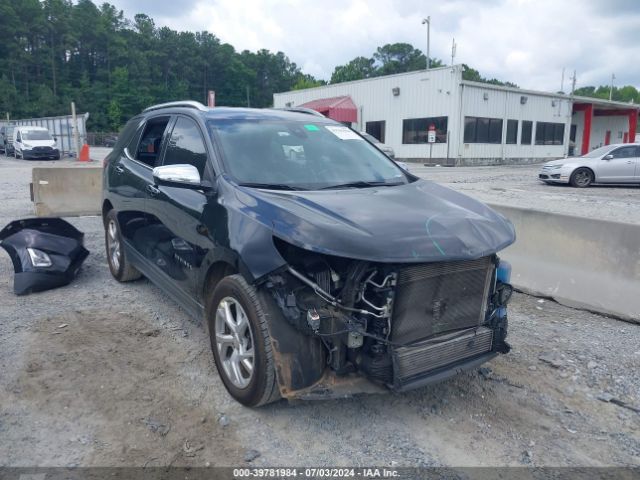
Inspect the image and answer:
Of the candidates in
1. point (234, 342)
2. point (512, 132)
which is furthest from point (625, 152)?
point (234, 342)

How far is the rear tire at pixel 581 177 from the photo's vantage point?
17.3 meters

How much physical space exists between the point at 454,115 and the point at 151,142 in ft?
86.6

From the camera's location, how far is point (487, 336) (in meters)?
3.39

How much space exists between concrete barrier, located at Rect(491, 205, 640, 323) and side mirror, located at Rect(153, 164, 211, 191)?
12.1ft

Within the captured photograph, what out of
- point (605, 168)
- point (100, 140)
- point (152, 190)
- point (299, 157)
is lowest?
point (605, 168)

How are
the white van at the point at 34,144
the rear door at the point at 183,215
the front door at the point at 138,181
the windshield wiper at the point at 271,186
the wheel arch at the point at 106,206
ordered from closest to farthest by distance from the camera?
the windshield wiper at the point at 271,186, the rear door at the point at 183,215, the front door at the point at 138,181, the wheel arch at the point at 106,206, the white van at the point at 34,144

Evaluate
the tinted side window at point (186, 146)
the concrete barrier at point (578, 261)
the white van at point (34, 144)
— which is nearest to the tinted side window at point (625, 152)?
the concrete barrier at point (578, 261)

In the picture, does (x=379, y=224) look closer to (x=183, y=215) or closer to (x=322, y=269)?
(x=322, y=269)

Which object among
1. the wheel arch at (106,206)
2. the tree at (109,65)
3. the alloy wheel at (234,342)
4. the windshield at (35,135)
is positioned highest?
the tree at (109,65)

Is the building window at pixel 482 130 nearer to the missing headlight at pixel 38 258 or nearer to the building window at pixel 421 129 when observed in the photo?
the building window at pixel 421 129

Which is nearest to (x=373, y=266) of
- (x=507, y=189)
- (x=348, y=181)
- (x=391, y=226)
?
(x=391, y=226)

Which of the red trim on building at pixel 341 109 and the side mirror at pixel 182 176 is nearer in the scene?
the side mirror at pixel 182 176

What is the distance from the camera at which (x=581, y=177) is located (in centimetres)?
1734

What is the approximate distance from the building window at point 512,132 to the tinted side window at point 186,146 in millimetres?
31529
